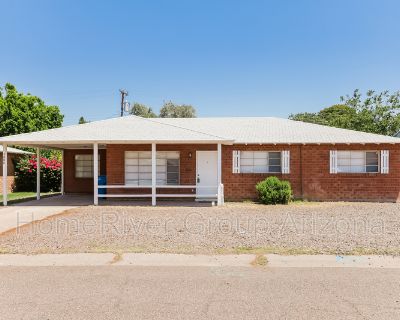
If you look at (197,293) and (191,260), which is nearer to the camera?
(197,293)

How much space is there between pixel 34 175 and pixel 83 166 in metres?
4.52

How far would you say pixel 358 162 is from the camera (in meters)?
16.4

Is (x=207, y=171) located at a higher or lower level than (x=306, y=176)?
higher

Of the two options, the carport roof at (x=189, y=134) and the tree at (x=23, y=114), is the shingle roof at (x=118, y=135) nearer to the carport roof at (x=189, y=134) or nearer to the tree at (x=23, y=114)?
the carport roof at (x=189, y=134)

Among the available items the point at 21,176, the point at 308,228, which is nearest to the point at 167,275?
the point at 308,228

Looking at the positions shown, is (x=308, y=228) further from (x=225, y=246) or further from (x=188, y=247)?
(x=188, y=247)

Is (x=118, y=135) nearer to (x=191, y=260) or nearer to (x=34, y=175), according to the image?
(x=191, y=260)

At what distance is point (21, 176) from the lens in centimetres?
2258

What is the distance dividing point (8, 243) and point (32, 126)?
26.4 metres

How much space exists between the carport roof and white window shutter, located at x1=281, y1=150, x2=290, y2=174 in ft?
2.12

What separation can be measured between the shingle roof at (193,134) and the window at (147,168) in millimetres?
1347

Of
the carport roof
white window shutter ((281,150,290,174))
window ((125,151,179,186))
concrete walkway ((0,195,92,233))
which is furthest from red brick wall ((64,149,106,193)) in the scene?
white window shutter ((281,150,290,174))

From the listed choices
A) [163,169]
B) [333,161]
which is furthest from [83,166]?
[333,161]

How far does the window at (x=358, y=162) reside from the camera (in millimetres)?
16344
